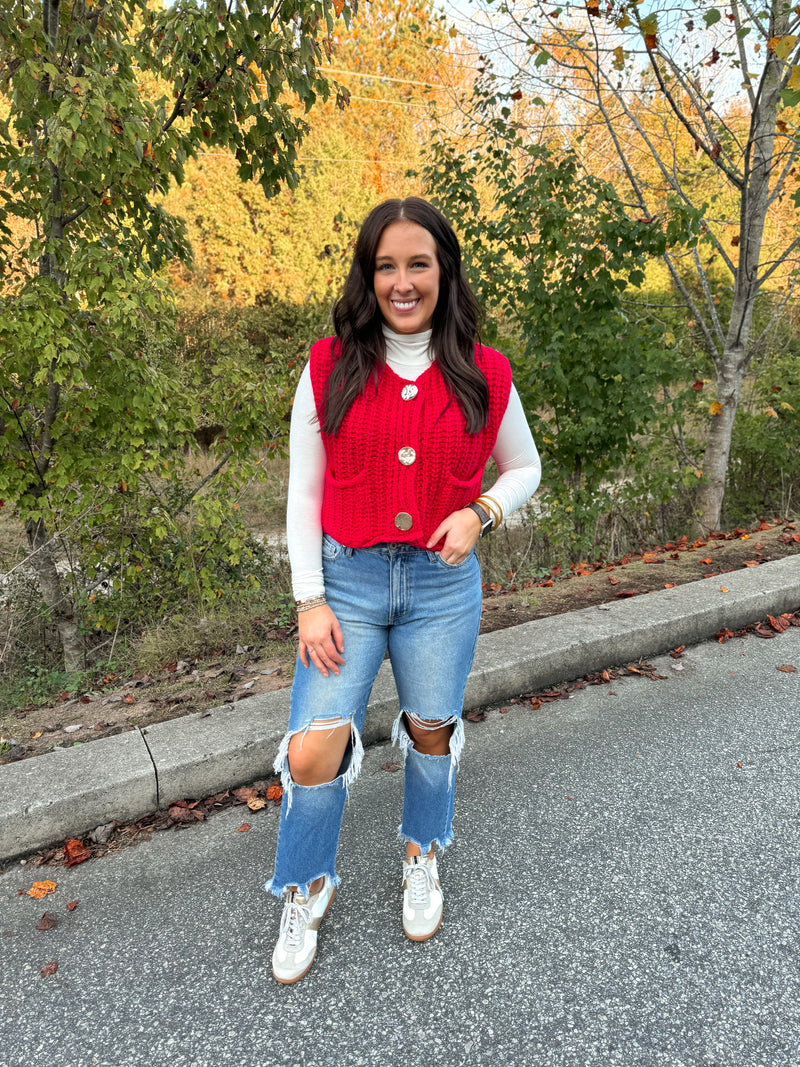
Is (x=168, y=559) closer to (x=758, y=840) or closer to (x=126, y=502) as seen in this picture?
(x=126, y=502)

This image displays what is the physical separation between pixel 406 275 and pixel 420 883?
1650 millimetres

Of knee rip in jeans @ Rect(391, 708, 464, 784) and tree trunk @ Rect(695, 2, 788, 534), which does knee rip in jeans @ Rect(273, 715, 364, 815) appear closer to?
knee rip in jeans @ Rect(391, 708, 464, 784)

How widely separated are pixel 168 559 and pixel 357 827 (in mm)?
2568

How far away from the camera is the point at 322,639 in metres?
1.74

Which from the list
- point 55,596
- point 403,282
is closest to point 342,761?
point 403,282

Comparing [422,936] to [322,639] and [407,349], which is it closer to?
[322,639]

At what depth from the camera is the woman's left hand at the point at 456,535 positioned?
69.2 inches

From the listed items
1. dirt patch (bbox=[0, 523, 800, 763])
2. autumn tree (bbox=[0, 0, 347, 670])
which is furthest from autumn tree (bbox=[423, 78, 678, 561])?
autumn tree (bbox=[0, 0, 347, 670])

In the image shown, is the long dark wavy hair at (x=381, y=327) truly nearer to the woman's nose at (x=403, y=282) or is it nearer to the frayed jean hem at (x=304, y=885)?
the woman's nose at (x=403, y=282)

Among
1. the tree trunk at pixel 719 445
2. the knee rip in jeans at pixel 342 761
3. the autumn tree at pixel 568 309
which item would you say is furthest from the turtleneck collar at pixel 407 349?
the tree trunk at pixel 719 445

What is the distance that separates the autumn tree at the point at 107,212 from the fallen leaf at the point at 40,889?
197cm

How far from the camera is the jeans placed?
1.79 metres

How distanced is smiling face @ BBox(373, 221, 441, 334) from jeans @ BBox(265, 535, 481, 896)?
580 millimetres

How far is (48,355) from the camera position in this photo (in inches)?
122
